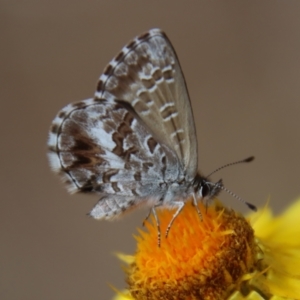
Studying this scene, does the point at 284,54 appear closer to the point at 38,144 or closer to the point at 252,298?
the point at 38,144

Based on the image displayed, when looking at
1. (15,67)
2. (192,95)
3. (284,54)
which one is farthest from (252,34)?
(15,67)

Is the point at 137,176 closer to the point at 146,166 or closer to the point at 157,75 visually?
the point at 146,166

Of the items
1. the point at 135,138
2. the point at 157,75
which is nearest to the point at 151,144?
the point at 135,138

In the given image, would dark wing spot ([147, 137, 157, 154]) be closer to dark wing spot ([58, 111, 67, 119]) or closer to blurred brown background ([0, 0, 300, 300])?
dark wing spot ([58, 111, 67, 119])

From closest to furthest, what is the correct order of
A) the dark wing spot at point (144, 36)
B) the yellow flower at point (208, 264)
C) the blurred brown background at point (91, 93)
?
the yellow flower at point (208, 264) → the dark wing spot at point (144, 36) → the blurred brown background at point (91, 93)

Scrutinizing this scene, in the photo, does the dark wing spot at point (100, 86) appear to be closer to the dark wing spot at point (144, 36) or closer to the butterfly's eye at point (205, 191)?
the dark wing spot at point (144, 36)

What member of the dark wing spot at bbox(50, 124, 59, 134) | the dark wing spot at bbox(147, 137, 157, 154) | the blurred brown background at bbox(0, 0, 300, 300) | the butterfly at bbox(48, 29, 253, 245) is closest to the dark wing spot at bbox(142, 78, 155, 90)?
the butterfly at bbox(48, 29, 253, 245)

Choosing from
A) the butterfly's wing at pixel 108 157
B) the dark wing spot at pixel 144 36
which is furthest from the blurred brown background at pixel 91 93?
the dark wing spot at pixel 144 36

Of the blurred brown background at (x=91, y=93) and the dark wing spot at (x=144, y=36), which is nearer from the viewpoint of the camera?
the dark wing spot at (x=144, y=36)
